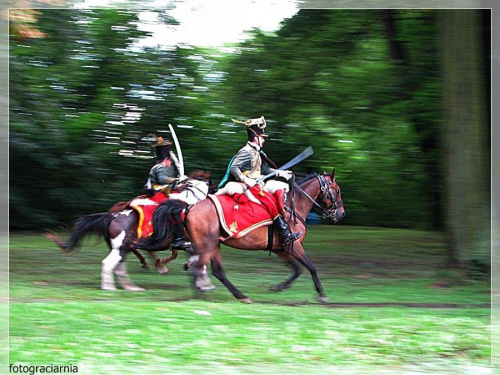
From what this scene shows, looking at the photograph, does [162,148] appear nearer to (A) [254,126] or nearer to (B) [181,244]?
(B) [181,244]

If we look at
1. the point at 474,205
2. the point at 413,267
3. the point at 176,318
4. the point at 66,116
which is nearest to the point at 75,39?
the point at 66,116

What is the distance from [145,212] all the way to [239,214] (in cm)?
192

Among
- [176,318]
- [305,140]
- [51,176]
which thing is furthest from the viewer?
[51,176]

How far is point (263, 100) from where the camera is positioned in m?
19.3

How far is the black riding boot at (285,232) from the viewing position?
40.2 feet

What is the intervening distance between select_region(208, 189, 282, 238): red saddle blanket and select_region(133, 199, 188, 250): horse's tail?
57 centimetres

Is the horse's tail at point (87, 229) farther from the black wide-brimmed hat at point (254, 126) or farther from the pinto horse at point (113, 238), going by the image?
the black wide-brimmed hat at point (254, 126)

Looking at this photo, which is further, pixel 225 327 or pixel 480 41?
pixel 480 41

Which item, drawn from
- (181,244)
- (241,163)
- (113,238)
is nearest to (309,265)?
(241,163)

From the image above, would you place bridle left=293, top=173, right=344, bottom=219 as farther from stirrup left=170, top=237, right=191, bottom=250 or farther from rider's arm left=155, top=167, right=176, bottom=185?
rider's arm left=155, top=167, right=176, bottom=185

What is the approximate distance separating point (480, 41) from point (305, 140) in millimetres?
7063

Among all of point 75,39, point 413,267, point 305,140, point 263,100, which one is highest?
point 75,39

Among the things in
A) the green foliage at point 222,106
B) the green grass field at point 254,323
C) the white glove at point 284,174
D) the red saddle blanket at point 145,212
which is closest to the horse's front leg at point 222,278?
the green grass field at point 254,323

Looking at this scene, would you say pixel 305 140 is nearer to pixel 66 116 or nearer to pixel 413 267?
pixel 413 267
